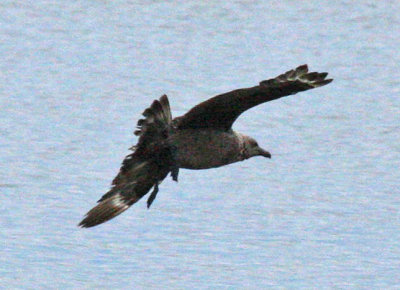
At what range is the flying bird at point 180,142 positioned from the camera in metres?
8.34

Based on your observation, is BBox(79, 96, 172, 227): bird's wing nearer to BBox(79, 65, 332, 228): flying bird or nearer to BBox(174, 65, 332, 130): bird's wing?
BBox(79, 65, 332, 228): flying bird

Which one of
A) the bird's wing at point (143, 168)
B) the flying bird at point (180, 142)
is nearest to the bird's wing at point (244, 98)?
the flying bird at point (180, 142)

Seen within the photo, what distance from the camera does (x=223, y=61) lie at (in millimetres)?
15445

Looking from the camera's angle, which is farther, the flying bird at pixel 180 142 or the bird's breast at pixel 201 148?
the bird's breast at pixel 201 148

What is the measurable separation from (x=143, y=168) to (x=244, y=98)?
0.84 metres

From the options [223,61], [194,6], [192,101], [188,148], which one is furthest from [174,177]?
[194,6]

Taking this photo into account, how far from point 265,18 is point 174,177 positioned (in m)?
9.44

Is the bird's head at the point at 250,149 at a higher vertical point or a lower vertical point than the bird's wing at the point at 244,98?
lower

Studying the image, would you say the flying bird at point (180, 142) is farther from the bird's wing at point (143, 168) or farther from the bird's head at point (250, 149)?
the bird's head at point (250, 149)

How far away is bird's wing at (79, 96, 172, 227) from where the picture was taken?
8.47m

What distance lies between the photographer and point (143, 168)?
28.6 ft

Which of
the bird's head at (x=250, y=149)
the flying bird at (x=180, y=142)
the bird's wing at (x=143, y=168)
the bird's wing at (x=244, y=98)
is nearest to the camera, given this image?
the bird's wing at (x=244, y=98)

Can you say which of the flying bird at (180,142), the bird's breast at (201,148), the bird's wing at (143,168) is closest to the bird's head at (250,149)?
the flying bird at (180,142)

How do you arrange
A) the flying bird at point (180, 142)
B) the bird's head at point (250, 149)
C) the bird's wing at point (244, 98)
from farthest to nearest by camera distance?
the bird's head at point (250, 149), the flying bird at point (180, 142), the bird's wing at point (244, 98)
